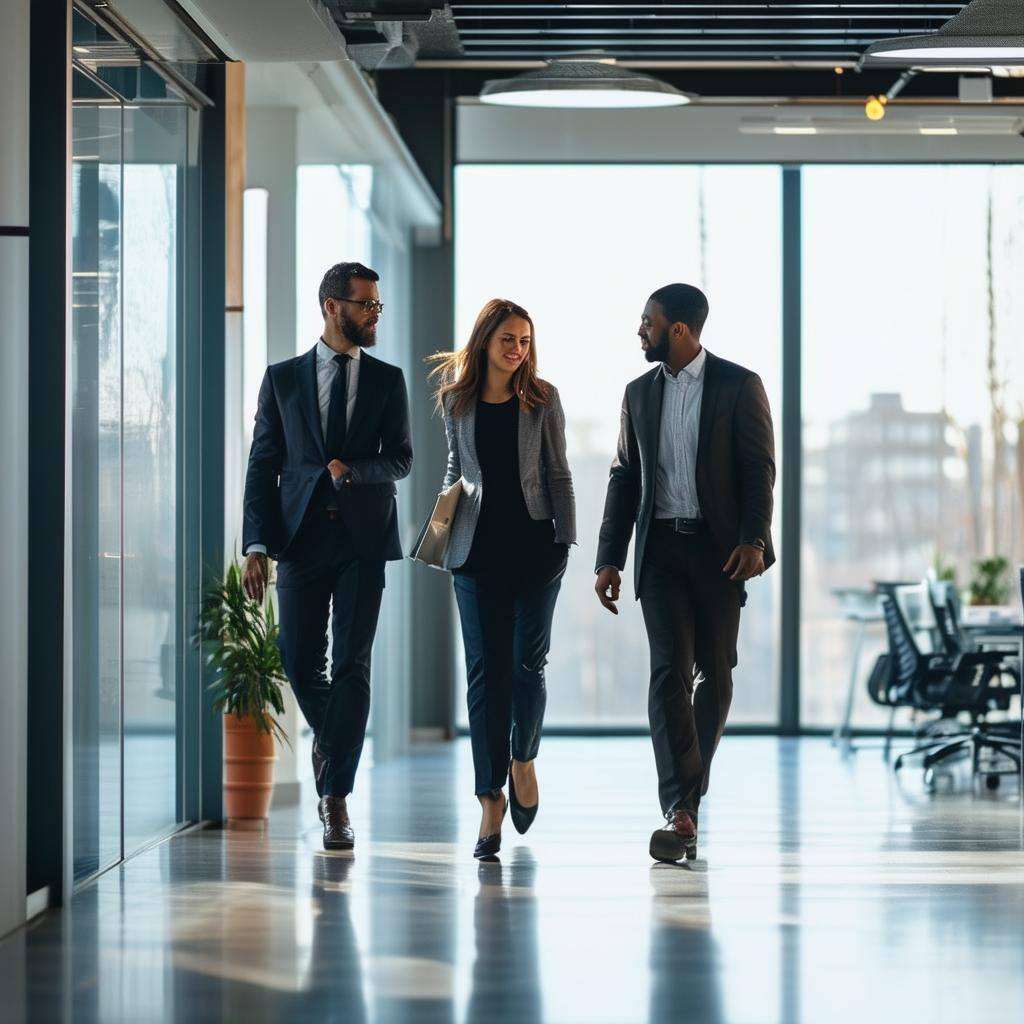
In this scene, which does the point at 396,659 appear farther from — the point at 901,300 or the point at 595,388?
the point at 901,300

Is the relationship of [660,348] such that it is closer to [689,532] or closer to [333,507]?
[689,532]

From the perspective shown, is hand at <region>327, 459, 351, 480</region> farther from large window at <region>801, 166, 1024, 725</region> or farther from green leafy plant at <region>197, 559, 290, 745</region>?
large window at <region>801, 166, 1024, 725</region>

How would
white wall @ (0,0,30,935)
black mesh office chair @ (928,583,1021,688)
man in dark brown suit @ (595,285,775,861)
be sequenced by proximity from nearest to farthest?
1. white wall @ (0,0,30,935)
2. man in dark brown suit @ (595,285,775,861)
3. black mesh office chair @ (928,583,1021,688)

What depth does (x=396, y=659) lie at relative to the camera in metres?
9.12

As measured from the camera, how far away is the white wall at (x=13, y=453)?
426 centimetres

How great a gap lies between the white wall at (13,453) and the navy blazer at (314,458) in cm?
121

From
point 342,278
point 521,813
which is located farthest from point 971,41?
point 521,813

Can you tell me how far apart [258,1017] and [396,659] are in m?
5.64

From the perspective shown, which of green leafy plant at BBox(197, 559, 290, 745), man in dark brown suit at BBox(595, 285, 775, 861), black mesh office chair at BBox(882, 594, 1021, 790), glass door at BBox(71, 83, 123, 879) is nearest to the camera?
glass door at BBox(71, 83, 123, 879)

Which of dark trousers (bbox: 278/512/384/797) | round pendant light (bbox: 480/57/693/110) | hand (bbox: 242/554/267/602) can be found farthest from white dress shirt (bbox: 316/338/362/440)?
round pendant light (bbox: 480/57/693/110)

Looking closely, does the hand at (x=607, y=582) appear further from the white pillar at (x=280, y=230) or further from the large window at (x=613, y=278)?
the large window at (x=613, y=278)

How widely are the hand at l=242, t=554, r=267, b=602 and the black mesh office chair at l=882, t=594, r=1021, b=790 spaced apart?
11.8 ft

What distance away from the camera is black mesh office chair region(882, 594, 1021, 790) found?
806 centimetres

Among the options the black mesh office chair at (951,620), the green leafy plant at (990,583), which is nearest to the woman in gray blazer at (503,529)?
the black mesh office chair at (951,620)
